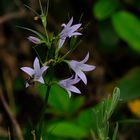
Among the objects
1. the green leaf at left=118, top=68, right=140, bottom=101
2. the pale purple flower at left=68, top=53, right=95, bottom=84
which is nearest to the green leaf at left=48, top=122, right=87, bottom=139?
the green leaf at left=118, top=68, right=140, bottom=101

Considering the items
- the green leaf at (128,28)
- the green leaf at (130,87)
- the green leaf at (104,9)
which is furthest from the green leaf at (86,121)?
the green leaf at (104,9)

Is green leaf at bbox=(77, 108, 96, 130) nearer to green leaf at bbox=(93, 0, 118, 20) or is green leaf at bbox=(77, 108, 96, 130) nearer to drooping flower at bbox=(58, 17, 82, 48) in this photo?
green leaf at bbox=(93, 0, 118, 20)

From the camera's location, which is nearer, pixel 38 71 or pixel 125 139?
pixel 38 71

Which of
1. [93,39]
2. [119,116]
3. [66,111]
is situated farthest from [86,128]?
[93,39]

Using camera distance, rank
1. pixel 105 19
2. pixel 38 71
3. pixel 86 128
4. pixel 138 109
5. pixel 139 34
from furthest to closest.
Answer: pixel 105 19, pixel 138 109, pixel 139 34, pixel 86 128, pixel 38 71

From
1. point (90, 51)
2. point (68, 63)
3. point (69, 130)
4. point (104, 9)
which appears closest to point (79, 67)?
point (68, 63)

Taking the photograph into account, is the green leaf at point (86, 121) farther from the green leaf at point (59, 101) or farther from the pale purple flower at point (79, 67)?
the pale purple flower at point (79, 67)

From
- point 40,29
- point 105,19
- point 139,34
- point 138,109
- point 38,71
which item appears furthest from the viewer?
point 40,29

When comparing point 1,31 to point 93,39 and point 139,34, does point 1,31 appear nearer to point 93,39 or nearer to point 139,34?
point 93,39
